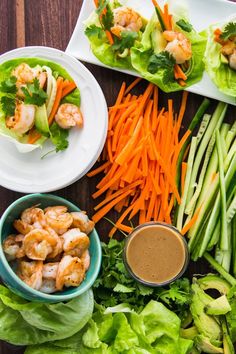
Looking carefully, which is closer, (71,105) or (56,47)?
(71,105)

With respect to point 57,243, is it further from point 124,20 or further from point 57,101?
point 124,20

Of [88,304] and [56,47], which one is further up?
[56,47]

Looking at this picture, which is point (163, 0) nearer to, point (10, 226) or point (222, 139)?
point (222, 139)

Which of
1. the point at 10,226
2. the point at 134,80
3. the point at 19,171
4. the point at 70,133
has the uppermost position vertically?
the point at 134,80

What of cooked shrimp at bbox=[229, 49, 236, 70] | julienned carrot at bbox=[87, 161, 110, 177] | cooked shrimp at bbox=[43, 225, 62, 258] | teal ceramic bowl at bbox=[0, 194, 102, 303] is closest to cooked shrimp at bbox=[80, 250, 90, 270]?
teal ceramic bowl at bbox=[0, 194, 102, 303]

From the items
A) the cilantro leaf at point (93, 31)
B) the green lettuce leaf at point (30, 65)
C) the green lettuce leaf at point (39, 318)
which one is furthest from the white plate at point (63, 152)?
the green lettuce leaf at point (39, 318)

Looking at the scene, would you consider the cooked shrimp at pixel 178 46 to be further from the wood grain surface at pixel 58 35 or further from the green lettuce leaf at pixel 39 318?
the green lettuce leaf at pixel 39 318

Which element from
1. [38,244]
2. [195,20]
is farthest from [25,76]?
[195,20]

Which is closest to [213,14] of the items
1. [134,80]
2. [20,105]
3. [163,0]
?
[163,0]
